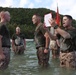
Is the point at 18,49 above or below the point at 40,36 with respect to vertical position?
below

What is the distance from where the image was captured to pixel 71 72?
332 inches

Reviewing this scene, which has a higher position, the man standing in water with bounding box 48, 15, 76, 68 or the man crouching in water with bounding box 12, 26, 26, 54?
the man standing in water with bounding box 48, 15, 76, 68

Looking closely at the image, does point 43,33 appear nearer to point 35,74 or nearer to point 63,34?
point 35,74

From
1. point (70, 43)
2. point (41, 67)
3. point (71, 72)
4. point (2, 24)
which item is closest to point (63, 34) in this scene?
point (70, 43)

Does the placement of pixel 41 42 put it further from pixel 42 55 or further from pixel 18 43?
pixel 18 43

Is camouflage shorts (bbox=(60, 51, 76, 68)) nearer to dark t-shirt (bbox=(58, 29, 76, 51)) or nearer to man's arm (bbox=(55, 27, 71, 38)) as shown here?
dark t-shirt (bbox=(58, 29, 76, 51))

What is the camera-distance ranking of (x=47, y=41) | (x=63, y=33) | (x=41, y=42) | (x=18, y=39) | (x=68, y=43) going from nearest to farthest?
(x=63, y=33) < (x=68, y=43) < (x=47, y=41) < (x=41, y=42) < (x=18, y=39)

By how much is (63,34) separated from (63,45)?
0.48m

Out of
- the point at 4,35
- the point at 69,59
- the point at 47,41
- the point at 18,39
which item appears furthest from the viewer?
the point at 18,39

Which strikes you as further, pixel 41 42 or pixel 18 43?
pixel 18 43

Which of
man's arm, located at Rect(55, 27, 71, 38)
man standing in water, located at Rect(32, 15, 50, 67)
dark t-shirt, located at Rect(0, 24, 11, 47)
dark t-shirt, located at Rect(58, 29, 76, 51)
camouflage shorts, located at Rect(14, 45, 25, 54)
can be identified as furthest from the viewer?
camouflage shorts, located at Rect(14, 45, 25, 54)

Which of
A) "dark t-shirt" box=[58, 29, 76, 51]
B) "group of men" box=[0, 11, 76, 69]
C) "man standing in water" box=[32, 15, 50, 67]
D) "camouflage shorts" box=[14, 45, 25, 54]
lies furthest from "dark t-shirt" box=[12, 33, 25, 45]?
"dark t-shirt" box=[58, 29, 76, 51]

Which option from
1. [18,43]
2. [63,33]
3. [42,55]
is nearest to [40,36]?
[42,55]

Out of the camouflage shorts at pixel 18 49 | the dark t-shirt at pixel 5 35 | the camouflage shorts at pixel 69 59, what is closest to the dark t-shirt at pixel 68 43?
the camouflage shorts at pixel 69 59
